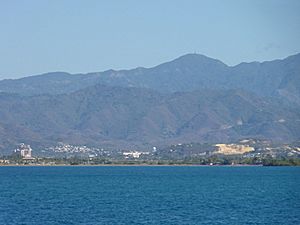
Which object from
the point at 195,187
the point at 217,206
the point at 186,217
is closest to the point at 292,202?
the point at 217,206

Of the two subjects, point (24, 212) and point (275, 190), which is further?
point (275, 190)

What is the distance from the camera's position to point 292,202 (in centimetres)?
8338

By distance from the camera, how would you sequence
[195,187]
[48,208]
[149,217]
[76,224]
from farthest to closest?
[195,187] < [48,208] < [149,217] < [76,224]

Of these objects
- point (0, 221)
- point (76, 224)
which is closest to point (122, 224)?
point (76, 224)

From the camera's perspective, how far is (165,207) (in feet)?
254

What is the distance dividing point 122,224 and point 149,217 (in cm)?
507

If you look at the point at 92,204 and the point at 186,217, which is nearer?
the point at 186,217

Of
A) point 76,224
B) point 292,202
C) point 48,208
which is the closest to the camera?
point 76,224

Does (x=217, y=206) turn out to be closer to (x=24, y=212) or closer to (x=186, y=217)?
(x=186, y=217)

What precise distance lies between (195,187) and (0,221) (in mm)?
52198

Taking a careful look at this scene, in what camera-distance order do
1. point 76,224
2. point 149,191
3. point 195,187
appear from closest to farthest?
point 76,224 → point 149,191 → point 195,187

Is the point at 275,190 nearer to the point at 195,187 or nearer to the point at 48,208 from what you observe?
the point at 195,187

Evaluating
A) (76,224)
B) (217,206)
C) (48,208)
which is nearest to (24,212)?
(48,208)

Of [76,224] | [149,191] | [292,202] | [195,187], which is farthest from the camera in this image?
[195,187]
